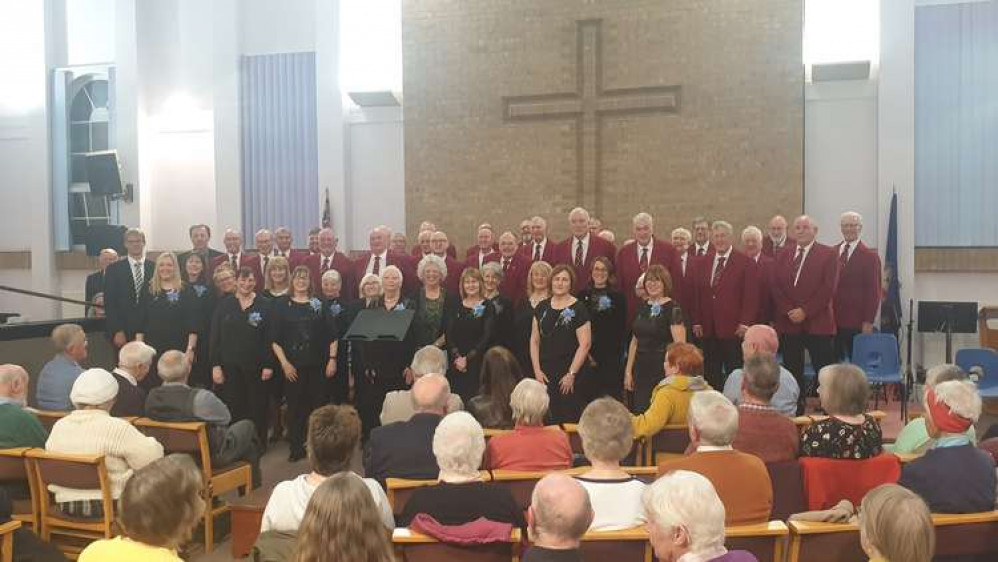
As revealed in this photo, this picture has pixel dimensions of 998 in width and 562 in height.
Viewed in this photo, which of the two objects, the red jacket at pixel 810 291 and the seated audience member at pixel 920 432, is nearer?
the seated audience member at pixel 920 432

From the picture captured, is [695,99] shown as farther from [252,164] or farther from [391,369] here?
[252,164]

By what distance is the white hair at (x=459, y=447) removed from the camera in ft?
8.66

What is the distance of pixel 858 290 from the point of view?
22.3 feet

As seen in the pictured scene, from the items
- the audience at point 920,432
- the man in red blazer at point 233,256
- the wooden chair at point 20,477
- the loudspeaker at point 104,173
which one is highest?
the loudspeaker at point 104,173

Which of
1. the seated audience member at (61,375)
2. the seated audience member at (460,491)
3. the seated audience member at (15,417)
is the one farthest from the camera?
the seated audience member at (61,375)

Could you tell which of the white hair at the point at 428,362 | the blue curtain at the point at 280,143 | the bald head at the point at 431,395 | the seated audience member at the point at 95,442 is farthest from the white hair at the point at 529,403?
the blue curtain at the point at 280,143

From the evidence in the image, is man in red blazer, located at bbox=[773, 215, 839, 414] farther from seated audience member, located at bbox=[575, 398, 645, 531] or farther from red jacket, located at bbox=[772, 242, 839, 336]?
seated audience member, located at bbox=[575, 398, 645, 531]

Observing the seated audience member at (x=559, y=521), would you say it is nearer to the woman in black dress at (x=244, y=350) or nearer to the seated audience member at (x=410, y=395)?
the seated audience member at (x=410, y=395)

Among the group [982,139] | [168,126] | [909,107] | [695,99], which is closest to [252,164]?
[168,126]

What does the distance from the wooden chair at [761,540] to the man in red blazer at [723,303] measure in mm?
3822

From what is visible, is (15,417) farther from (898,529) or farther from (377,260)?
(898,529)

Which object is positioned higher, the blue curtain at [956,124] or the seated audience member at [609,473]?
the blue curtain at [956,124]

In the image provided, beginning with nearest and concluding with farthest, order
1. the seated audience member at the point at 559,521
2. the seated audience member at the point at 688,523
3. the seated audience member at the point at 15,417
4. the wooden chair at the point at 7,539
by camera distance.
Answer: the seated audience member at the point at 688,523, the seated audience member at the point at 559,521, the wooden chair at the point at 7,539, the seated audience member at the point at 15,417

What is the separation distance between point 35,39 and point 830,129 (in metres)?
10.1
